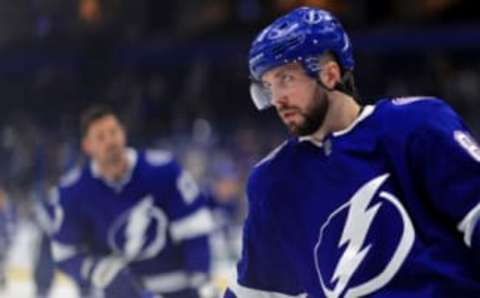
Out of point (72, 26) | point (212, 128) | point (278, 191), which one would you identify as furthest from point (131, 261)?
point (212, 128)

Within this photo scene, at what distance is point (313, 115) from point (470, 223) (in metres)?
0.28

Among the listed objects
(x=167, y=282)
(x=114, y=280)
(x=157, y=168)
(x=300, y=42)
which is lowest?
(x=167, y=282)

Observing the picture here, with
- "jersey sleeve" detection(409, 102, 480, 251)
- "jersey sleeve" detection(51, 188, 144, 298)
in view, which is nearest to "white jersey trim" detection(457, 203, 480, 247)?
"jersey sleeve" detection(409, 102, 480, 251)

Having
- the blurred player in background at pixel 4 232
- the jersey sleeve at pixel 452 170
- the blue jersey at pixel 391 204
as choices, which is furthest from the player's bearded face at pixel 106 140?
the blurred player in background at pixel 4 232

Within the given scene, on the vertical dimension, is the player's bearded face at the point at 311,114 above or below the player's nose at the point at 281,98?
below

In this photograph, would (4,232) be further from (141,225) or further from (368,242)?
(368,242)

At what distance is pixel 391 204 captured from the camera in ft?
4.94

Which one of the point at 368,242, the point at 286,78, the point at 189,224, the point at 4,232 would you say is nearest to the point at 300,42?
the point at 286,78

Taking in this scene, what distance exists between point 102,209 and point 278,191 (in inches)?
60.7

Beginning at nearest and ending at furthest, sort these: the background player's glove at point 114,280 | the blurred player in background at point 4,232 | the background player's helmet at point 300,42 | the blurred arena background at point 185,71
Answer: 1. the background player's helmet at point 300,42
2. the background player's glove at point 114,280
3. the blurred player in background at point 4,232
4. the blurred arena background at point 185,71

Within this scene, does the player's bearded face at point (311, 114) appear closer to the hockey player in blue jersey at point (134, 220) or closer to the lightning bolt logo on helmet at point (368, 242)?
the lightning bolt logo on helmet at point (368, 242)

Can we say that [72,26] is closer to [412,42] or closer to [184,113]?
[184,113]

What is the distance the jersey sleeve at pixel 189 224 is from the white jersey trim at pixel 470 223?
166 cm

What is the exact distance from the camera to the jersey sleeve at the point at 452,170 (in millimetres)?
1439
